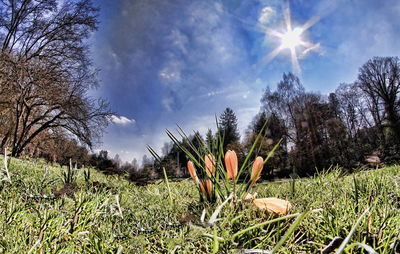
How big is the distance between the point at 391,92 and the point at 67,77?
1312 inches

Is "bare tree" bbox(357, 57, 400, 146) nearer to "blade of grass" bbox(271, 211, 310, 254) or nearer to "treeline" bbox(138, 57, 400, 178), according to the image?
"treeline" bbox(138, 57, 400, 178)

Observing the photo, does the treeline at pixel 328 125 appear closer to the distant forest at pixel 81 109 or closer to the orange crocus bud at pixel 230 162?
the distant forest at pixel 81 109

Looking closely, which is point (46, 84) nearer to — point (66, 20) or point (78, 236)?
point (66, 20)

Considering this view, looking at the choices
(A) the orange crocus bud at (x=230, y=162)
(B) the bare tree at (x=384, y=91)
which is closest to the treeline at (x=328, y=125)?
(B) the bare tree at (x=384, y=91)

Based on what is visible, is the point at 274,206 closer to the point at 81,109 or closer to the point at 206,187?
the point at 206,187

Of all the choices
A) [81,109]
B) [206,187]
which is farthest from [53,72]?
[206,187]

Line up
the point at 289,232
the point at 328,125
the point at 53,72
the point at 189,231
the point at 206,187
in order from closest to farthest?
the point at 289,232 < the point at 189,231 < the point at 206,187 < the point at 53,72 < the point at 328,125

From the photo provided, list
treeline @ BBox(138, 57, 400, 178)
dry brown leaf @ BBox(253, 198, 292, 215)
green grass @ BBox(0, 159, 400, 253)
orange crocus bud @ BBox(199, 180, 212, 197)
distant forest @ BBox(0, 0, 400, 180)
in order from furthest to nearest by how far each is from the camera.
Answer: treeline @ BBox(138, 57, 400, 178) < distant forest @ BBox(0, 0, 400, 180) < orange crocus bud @ BBox(199, 180, 212, 197) < dry brown leaf @ BBox(253, 198, 292, 215) < green grass @ BBox(0, 159, 400, 253)

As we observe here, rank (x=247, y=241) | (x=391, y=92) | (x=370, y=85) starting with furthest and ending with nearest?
(x=370, y=85) → (x=391, y=92) → (x=247, y=241)

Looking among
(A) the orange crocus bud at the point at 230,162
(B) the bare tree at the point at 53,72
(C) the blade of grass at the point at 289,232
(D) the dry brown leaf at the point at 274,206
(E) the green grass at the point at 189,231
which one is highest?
(B) the bare tree at the point at 53,72

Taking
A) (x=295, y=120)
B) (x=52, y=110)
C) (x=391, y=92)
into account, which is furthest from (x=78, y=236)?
(x=391, y=92)

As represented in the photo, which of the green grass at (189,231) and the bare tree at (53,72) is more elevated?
the bare tree at (53,72)

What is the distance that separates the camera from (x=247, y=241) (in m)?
0.62

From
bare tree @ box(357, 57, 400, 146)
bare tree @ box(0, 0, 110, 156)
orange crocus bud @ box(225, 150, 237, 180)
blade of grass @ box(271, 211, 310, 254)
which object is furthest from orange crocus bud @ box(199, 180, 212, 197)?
bare tree @ box(357, 57, 400, 146)
